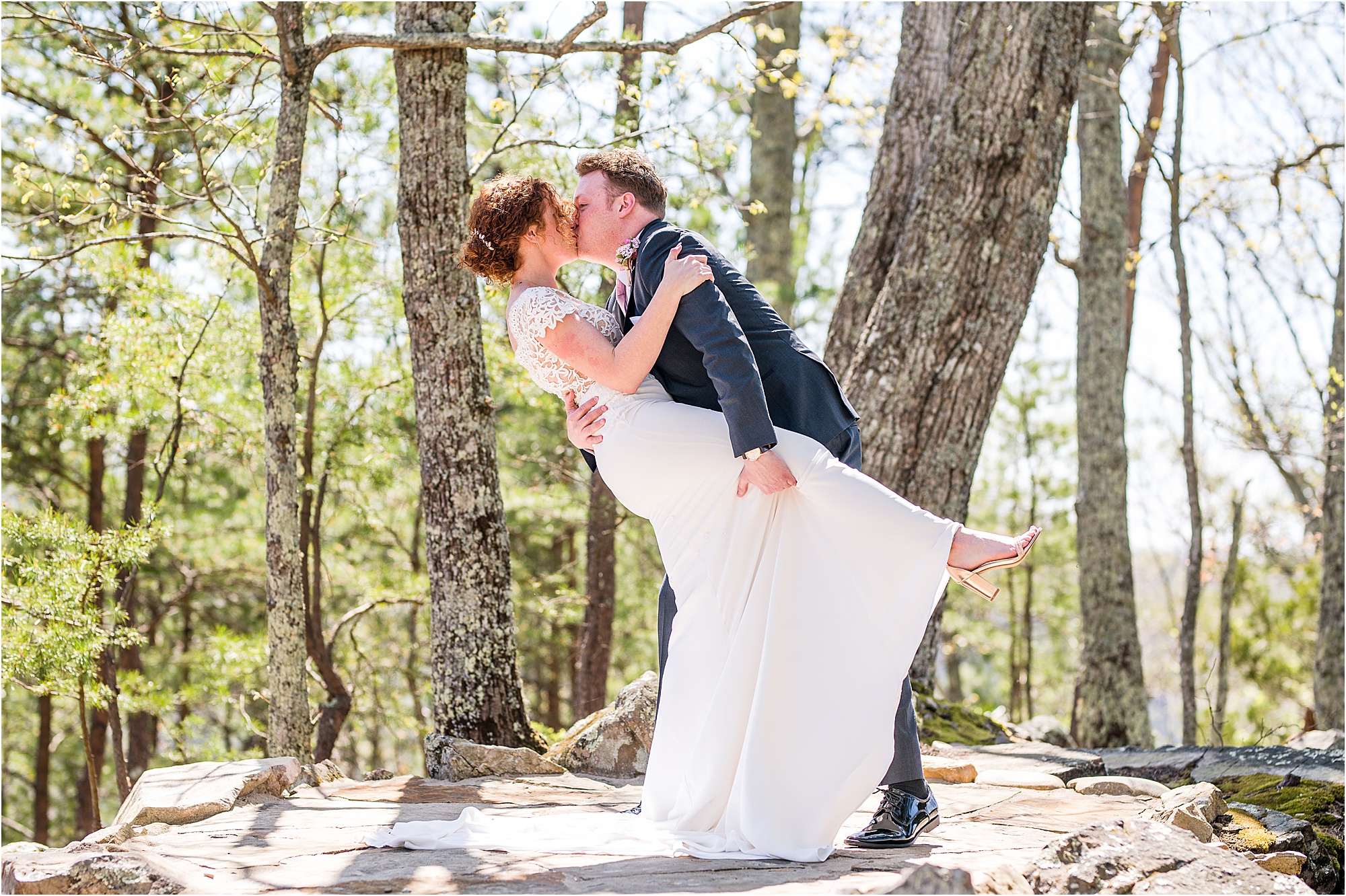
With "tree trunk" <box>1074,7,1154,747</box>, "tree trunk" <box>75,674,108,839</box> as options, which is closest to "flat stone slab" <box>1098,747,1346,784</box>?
"tree trunk" <box>1074,7,1154,747</box>

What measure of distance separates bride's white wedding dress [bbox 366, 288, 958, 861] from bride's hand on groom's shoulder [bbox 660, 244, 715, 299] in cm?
37

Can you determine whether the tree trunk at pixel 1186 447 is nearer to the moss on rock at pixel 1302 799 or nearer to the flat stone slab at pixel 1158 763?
the flat stone slab at pixel 1158 763

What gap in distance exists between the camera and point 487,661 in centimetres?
478

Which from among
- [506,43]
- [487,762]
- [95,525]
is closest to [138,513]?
[95,525]

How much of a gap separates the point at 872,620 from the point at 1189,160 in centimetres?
1099

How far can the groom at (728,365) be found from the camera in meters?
2.76

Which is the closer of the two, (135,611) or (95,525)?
(135,611)

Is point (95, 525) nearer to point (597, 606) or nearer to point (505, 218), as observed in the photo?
point (597, 606)

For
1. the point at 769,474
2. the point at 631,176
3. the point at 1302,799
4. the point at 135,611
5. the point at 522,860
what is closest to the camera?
the point at 522,860

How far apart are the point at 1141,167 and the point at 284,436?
10.3 m

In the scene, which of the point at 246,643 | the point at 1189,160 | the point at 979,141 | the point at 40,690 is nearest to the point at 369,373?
the point at 246,643

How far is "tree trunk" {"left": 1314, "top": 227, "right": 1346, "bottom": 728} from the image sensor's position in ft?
28.0

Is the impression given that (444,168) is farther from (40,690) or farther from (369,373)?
(369,373)

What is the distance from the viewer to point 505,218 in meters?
3.21
